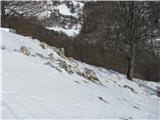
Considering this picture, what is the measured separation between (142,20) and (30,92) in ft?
47.4

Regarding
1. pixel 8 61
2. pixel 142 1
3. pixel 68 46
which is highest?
pixel 142 1

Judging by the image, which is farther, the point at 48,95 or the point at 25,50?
the point at 25,50

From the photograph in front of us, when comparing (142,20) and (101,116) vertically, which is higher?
(142,20)

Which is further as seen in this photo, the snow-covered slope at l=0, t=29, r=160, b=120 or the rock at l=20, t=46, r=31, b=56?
the rock at l=20, t=46, r=31, b=56

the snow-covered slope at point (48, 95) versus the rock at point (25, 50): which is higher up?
the rock at point (25, 50)

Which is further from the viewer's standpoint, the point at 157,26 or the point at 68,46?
the point at 68,46

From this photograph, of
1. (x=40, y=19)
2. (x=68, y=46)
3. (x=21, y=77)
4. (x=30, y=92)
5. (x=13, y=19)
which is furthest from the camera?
(x=68, y=46)

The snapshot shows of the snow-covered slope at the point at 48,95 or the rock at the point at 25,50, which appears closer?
the snow-covered slope at the point at 48,95

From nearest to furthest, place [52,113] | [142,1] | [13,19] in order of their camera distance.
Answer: [52,113]
[142,1]
[13,19]

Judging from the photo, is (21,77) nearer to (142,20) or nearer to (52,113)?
(52,113)

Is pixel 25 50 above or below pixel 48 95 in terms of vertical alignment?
above

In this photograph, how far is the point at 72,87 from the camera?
9930mm

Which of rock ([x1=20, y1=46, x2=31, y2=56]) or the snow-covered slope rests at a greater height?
rock ([x1=20, y1=46, x2=31, y2=56])

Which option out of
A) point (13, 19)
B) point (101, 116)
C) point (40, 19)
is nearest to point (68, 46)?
point (40, 19)
